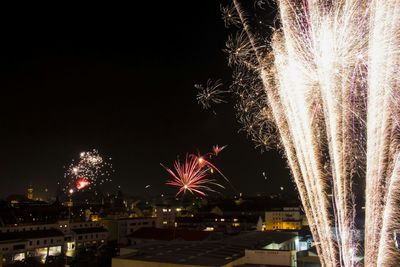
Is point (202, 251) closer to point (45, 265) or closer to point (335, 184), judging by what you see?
point (335, 184)

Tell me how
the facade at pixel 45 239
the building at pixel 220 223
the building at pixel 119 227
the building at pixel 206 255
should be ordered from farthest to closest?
the building at pixel 220 223, the building at pixel 119 227, the facade at pixel 45 239, the building at pixel 206 255

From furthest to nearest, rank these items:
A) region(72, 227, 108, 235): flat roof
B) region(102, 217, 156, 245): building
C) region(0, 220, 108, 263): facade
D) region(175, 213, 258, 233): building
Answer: region(175, 213, 258, 233): building → region(102, 217, 156, 245): building → region(72, 227, 108, 235): flat roof → region(0, 220, 108, 263): facade

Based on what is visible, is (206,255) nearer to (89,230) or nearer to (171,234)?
(171,234)

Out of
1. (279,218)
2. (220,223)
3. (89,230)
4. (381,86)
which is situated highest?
(381,86)

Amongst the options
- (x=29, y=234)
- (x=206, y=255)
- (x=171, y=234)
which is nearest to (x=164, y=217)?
(x=171, y=234)

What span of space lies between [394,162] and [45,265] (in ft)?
56.8

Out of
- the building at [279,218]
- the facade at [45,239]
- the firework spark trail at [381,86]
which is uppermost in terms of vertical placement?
the firework spark trail at [381,86]

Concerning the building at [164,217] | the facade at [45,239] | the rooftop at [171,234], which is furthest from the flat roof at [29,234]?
the building at [164,217]

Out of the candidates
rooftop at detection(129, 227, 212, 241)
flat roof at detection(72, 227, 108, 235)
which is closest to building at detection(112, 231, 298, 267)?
rooftop at detection(129, 227, 212, 241)

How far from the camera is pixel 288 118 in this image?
9.37 meters

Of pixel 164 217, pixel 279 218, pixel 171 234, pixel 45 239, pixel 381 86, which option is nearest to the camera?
pixel 381 86

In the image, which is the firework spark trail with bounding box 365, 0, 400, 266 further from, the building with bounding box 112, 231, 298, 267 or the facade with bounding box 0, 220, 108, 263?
the facade with bounding box 0, 220, 108, 263

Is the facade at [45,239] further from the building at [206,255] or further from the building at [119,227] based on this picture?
the building at [206,255]

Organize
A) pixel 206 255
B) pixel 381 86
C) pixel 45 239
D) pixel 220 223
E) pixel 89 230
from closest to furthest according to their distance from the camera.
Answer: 1. pixel 381 86
2. pixel 206 255
3. pixel 45 239
4. pixel 89 230
5. pixel 220 223
